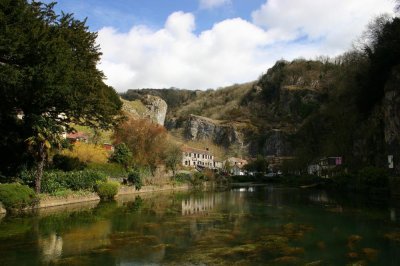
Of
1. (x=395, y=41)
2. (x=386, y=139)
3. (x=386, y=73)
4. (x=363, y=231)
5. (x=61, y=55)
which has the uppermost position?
(x=395, y=41)

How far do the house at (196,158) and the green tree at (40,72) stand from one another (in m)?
77.6

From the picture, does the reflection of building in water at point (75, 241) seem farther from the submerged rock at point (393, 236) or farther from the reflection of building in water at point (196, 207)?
the submerged rock at point (393, 236)

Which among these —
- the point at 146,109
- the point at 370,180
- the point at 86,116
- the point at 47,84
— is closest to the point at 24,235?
the point at 47,84

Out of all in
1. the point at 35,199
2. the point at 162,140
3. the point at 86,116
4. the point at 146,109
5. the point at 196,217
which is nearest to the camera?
the point at 196,217

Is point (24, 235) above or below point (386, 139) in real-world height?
below

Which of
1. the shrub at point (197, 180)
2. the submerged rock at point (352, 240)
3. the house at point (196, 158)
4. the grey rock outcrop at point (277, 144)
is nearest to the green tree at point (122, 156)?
the shrub at point (197, 180)

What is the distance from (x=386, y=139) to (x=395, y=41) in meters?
11.6

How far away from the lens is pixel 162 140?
62969mm

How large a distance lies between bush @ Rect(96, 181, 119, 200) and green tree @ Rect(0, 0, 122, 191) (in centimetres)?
646

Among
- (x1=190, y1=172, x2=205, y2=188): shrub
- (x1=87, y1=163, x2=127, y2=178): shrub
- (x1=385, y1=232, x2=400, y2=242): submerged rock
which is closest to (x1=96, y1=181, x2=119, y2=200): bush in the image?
(x1=87, y1=163, x2=127, y2=178): shrub

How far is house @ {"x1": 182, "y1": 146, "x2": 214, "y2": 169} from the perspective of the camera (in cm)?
11739

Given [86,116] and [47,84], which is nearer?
[47,84]

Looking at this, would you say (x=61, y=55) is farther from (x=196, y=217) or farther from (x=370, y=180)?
(x=370, y=180)

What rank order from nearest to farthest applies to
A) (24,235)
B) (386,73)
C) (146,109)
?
(24,235), (386,73), (146,109)
